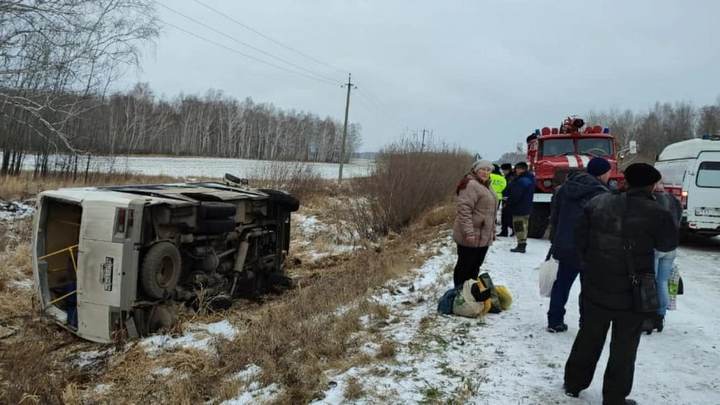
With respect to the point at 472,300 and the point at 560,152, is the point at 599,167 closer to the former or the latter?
→ the point at 472,300

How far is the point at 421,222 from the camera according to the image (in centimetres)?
1330

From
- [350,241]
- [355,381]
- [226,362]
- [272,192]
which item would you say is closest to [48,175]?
[350,241]

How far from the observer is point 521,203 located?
944cm

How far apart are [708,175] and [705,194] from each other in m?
0.49

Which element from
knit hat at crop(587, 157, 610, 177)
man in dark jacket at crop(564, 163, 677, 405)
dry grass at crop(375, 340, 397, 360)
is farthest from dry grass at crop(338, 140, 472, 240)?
man in dark jacket at crop(564, 163, 677, 405)

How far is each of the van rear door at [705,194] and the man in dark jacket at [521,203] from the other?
4.74 m

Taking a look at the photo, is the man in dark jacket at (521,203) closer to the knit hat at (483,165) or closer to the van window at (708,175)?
the knit hat at (483,165)

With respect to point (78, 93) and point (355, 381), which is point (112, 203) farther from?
point (78, 93)

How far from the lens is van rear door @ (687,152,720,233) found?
11.3 meters

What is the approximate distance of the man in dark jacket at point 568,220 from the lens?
447 centimetres

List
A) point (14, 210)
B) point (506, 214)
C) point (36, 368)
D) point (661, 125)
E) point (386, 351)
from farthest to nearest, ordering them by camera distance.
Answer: point (661, 125) → point (14, 210) → point (506, 214) → point (36, 368) → point (386, 351)

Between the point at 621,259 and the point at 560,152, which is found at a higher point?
the point at 560,152

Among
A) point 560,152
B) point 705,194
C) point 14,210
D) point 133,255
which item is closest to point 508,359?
point 133,255

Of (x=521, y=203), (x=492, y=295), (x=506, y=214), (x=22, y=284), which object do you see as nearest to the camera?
(x=492, y=295)
